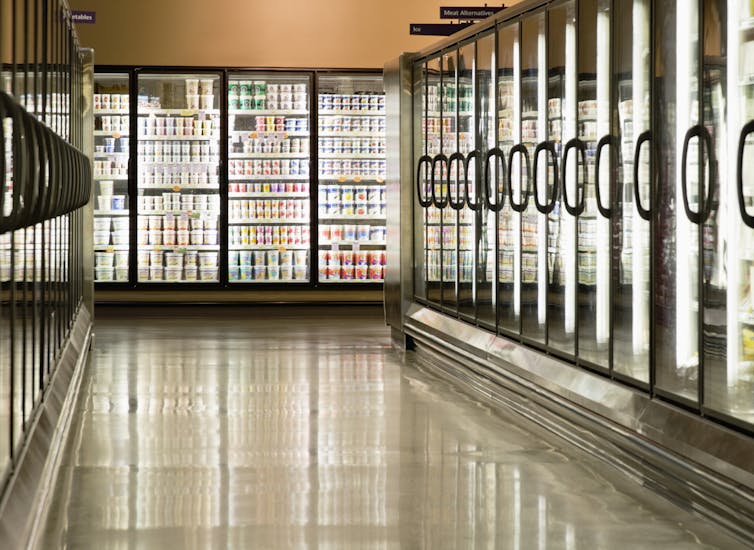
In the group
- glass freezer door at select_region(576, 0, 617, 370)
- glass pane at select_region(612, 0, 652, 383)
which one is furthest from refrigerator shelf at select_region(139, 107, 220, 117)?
glass pane at select_region(612, 0, 652, 383)

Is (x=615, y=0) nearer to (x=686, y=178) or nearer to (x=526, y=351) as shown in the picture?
(x=686, y=178)

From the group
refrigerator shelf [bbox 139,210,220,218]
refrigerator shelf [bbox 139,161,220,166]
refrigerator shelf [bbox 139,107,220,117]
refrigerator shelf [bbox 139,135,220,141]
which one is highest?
refrigerator shelf [bbox 139,107,220,117]

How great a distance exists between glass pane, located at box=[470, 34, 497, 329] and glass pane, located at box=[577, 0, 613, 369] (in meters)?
1.53

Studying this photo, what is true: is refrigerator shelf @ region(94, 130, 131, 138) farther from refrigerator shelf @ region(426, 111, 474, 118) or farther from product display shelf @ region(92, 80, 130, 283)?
refrigerator shelf @ region(426, 111, 474, 118)

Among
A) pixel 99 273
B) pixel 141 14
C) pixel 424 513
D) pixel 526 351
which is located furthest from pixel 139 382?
pixel 141 14

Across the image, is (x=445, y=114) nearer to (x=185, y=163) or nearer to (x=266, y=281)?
(x=266, y=281)

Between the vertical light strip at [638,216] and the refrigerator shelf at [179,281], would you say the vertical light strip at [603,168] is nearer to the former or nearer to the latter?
the vertical light strip at [638,216]

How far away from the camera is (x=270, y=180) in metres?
12.6

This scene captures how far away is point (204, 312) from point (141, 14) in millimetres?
3131

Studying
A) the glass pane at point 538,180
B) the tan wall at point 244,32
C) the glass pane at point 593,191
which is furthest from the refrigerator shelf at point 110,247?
the glass pane at point 593,191

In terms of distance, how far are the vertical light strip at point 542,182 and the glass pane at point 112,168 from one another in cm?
662

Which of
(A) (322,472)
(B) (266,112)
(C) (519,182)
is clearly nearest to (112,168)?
(B) (266,112)

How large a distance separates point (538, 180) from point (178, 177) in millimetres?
6575

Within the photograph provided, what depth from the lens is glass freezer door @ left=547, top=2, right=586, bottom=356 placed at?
230 inches
